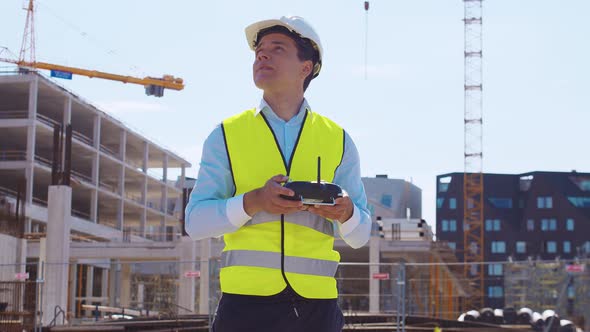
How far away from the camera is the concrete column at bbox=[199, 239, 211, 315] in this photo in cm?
2395

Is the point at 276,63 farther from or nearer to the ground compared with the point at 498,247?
nearer to the ground

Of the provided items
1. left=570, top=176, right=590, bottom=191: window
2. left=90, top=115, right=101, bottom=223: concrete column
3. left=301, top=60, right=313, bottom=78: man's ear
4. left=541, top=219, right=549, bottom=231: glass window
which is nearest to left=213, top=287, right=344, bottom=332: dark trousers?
left=301, top=60, right=313, bottom=78: man's ear

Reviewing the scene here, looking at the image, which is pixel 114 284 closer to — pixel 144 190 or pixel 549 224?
pixel 144 190

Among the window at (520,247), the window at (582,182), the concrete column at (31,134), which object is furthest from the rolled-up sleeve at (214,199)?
the window at (582,182)

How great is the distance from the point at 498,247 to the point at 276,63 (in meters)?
100

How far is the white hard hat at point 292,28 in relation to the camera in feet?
9.96

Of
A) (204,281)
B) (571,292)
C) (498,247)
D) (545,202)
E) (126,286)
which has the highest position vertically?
(545,202)

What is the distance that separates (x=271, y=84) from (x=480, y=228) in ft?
320

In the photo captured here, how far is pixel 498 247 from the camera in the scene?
100250 millimetres

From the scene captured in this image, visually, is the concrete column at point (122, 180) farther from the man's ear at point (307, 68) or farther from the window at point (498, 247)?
the man's ear at point (307, 68)

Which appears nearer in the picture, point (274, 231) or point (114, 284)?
point (274, 231)

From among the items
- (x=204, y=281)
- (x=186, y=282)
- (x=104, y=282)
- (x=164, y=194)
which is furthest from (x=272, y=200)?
(x=164, y=194)

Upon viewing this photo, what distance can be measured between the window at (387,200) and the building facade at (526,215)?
43.6ft

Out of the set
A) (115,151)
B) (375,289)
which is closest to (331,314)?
(375,289)
